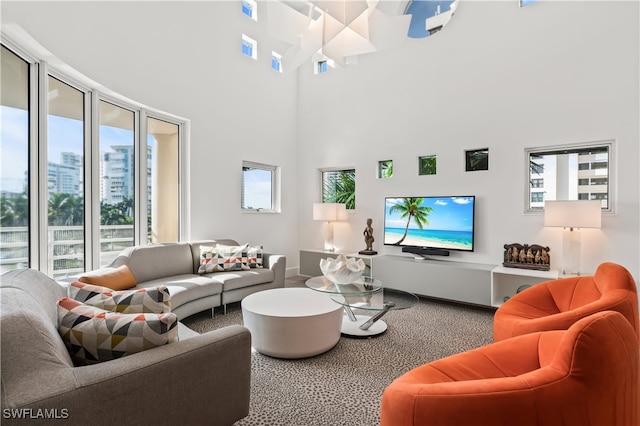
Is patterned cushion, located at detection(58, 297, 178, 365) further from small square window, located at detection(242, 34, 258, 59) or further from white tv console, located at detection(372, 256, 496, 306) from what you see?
small square window, located at detection(242, 34, 258, 59)

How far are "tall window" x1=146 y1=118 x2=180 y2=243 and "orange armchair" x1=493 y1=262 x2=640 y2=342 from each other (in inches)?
152

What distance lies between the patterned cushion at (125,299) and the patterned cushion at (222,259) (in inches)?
86.3

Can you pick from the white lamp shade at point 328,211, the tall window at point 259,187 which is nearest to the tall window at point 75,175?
the tall window at point 259,187

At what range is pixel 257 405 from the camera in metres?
1.93

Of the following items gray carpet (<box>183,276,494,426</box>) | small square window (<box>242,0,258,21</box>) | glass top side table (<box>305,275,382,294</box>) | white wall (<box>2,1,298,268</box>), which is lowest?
gray carpet (<box>183,276,494,426</box>)

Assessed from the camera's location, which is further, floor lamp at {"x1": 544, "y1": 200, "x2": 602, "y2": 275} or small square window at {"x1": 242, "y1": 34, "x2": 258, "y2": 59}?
small square window at {"x1": 242, "y1": 34, "x2": 258, "y2": 59}

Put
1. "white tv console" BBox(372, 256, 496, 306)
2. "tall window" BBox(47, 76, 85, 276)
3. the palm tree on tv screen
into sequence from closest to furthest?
"tall window" BBox(47, 76, 85, 276) → "white tv console" BBox(372, 256, 496, 306) → the palm tree on tv screen

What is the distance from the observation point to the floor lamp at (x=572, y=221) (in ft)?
10.3

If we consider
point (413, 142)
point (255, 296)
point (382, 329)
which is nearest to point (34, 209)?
point (255, 296)

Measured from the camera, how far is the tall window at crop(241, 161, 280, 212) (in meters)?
5.20

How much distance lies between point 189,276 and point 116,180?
1.39 m

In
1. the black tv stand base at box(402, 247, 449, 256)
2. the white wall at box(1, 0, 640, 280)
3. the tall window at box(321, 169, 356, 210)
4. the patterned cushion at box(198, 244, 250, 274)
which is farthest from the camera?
the tall window at box(321, 169, 356, 210)

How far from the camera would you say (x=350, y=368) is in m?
2.38

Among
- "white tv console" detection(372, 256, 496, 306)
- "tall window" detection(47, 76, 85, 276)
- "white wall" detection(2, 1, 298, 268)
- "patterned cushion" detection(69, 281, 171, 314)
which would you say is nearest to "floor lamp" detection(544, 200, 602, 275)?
"white tv console" detection(372, 256, 496, 306)
